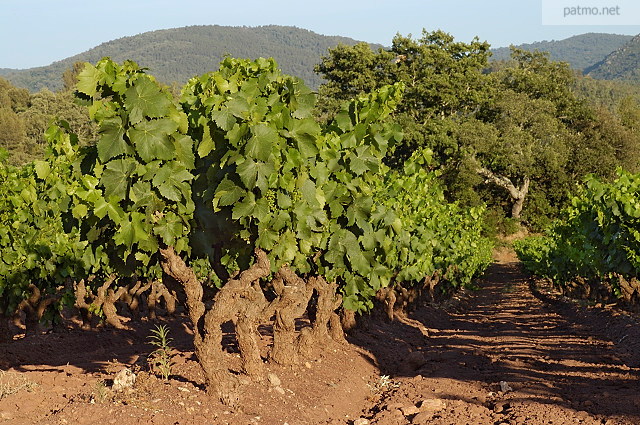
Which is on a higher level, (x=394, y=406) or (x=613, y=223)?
(x=613, y=223)

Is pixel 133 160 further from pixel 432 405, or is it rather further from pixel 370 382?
pixel 370 382

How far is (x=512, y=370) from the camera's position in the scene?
948cm

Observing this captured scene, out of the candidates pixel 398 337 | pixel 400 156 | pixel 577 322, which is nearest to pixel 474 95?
pixel 400 156

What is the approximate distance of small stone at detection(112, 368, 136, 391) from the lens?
6.48 m

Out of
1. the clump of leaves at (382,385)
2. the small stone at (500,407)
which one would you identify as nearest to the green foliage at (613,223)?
the clump of leaves at (382,385)

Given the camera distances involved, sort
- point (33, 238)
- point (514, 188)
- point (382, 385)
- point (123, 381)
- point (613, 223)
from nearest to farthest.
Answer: point (123, 381), point (382, 385), point (33, 238), point (613, 223), point (514, 188)

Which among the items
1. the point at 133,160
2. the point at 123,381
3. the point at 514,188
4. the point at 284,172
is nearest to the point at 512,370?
the point at 284,172

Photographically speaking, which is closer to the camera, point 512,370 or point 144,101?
point 144,101

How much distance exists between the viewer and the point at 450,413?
715 centimetres

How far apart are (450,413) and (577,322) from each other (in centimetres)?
1065

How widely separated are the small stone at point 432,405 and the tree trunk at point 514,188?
49156 millimetres

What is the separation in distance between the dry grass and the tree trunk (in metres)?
50.6

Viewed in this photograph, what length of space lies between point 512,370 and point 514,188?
49919mm

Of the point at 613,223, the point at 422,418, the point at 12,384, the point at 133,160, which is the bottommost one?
the point at 422,418
